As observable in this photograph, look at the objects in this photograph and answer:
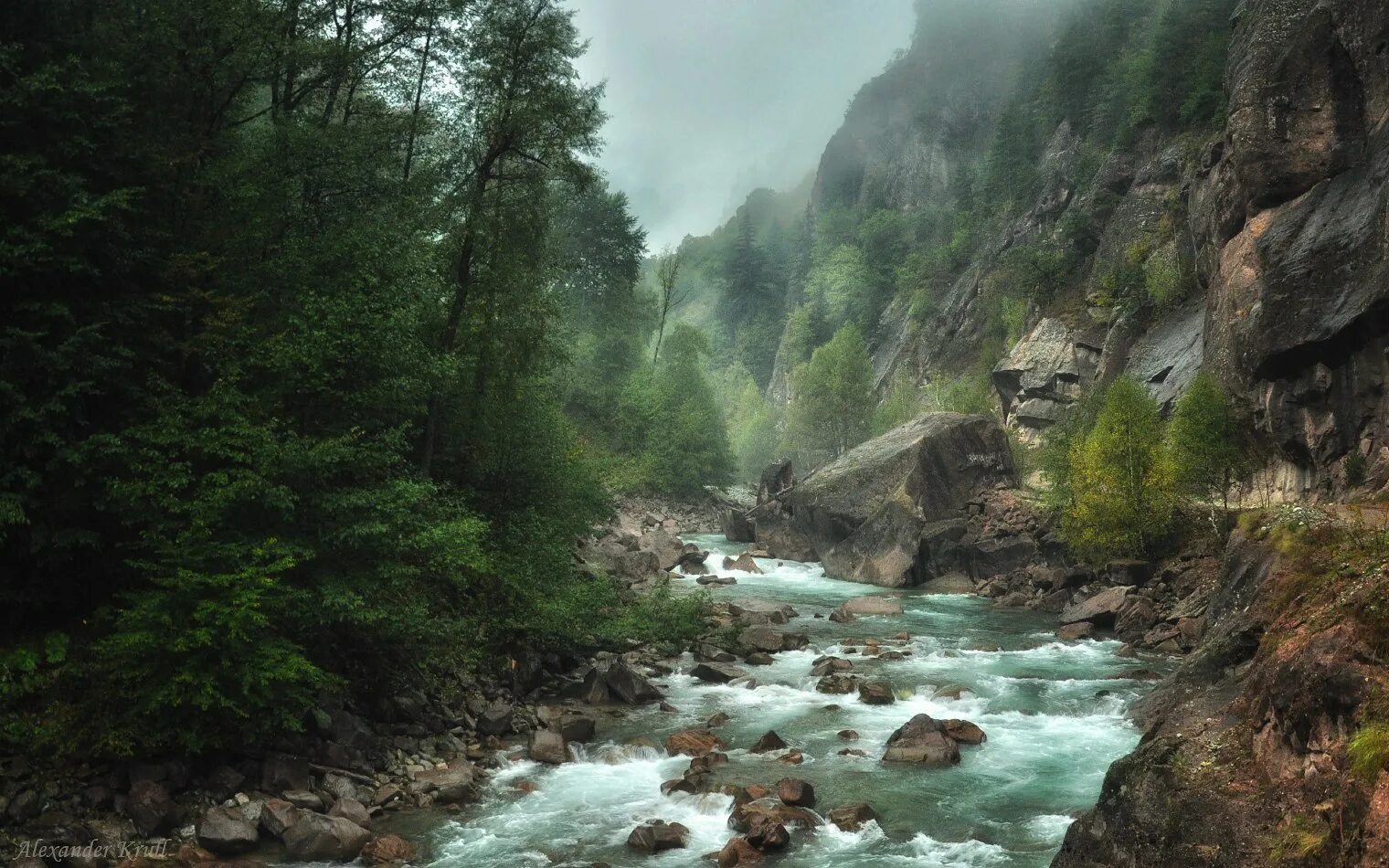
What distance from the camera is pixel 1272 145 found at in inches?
1399

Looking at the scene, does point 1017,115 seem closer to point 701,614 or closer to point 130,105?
point 701,614

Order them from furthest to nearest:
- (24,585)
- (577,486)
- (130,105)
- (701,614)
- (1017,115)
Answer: (1017,115) → (701,614) → (577,486) → (130,105) → (24,585)

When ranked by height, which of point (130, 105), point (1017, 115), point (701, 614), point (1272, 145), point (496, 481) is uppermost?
point (1017, 115)

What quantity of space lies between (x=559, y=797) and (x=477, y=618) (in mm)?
5623

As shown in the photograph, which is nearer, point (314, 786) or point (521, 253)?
point (314, 786)

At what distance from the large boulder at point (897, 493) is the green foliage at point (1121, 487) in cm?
787

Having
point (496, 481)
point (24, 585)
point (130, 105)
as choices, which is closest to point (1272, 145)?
point (496, 481)

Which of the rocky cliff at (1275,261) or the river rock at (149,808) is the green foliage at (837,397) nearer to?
the rocky cliff at (1275,261)

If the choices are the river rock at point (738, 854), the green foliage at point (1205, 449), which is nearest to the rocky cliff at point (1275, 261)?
the green foliage at point (1205, 449)

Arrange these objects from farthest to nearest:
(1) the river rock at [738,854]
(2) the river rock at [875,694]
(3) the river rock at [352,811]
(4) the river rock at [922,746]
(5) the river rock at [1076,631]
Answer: (5) the river rock at [1076,631]
(2) the river rock at [875,694]
(4) the river rock at [922,746]
(3) the river rock at [352,811]
(1) the river rock at [738,854]

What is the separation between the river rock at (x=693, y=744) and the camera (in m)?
17.3

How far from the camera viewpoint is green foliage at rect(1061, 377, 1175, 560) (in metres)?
35.0

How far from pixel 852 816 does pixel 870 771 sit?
8.53 ft

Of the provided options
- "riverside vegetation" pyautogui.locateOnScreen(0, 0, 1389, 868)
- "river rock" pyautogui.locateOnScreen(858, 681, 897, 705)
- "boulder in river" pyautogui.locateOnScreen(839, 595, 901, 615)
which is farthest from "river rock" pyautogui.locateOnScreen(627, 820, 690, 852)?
"boulder in river" pyautogui.locateOnScreen(839, 595, 901, 615)
